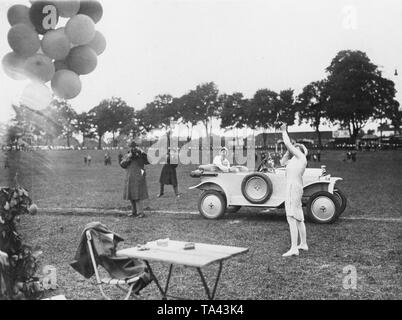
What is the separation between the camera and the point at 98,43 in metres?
5.70

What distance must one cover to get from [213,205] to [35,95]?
4214 millimetres

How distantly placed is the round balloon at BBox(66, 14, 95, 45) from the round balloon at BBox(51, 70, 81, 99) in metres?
0.39

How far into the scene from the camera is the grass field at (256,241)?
4578mm

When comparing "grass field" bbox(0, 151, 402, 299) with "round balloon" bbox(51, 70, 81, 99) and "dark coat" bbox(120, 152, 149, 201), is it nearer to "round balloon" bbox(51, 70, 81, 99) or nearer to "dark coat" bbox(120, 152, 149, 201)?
"dark coat" bbox(120, 152, 149, 201)

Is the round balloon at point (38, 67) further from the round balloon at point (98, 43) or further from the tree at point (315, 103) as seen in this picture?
the tree at point (315, 103)

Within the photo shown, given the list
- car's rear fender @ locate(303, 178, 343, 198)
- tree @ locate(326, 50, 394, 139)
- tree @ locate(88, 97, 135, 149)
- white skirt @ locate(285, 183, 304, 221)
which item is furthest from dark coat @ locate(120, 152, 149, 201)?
tree @ locate(326, 50, 394, 139)

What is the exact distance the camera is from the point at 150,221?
835 centimetres

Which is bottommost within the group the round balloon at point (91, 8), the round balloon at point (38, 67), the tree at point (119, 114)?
the round balloon at point (38, 67)

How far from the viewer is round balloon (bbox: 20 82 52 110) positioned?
5371mm

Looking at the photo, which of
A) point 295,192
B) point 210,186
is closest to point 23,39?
point 295,192

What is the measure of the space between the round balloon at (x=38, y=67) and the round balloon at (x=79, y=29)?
0.39 m

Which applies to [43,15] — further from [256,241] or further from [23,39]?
[256,241]

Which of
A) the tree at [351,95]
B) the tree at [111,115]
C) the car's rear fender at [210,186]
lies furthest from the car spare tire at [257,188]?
the tree at [351,95]

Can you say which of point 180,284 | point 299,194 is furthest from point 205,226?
point 180,284
